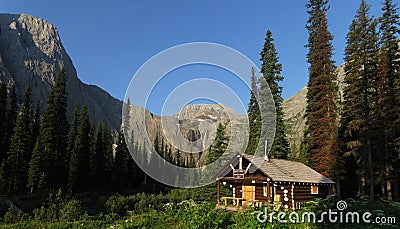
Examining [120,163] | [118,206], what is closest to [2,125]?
[120,163]

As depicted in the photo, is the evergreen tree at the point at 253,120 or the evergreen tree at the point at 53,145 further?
the evergreen tree at the point at 53,145

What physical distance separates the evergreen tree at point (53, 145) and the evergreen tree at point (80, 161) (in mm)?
1502

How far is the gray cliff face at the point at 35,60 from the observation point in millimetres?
110250

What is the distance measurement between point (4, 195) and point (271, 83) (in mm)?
31189

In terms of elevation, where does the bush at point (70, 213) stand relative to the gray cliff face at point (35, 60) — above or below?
below

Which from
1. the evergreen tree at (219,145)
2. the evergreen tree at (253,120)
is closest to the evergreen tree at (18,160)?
the evergreen tree at (219,145)

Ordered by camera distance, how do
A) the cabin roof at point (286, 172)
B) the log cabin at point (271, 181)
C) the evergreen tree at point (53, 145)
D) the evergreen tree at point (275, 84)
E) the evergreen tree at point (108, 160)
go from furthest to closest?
the evergreen tree at point (108, 160)
the evergreen tree at point (53, 145)
the evergreen tree at point (275, 84)
the log cabin at point (271, 181)
the cabin roof at point (286, 172)

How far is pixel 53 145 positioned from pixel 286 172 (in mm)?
31640

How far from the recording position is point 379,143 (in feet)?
80.3

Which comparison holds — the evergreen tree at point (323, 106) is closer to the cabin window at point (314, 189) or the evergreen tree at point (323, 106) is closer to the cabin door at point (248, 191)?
the cabin window at point (314, 189)

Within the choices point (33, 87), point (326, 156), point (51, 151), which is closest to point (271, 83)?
point (326, 156)

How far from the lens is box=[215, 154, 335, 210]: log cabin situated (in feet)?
65.0

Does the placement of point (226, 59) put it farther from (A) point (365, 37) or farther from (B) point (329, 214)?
(A) point (365, 37)

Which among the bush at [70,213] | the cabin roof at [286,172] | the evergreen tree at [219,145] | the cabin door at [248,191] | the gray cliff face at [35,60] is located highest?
the gray cliff face at [35,60]
